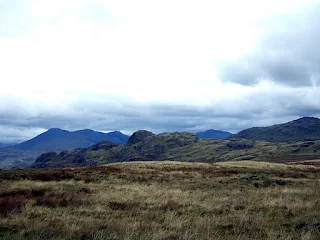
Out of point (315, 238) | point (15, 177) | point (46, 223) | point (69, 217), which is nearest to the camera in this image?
point (315, 238)

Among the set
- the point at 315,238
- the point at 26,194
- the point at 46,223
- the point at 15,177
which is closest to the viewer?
the point at 315,238

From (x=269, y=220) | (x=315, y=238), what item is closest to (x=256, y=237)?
(x=315, y=238)

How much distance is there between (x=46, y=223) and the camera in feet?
35.0

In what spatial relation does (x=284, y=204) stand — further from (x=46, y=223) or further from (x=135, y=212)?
(x=46, y=223)

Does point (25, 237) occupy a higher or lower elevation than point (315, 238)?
higher

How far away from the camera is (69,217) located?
1191cm

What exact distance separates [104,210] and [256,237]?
7079mm

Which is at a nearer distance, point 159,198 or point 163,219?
point 163,219

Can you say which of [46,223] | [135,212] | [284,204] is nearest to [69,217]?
[46,223]

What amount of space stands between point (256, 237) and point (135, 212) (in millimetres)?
5957

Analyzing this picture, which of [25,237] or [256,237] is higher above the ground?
[25,237]

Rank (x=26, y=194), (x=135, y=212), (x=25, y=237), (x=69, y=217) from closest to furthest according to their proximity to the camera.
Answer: (x=25, y=237)
(x=69, y=217)
(x=135, y=212)
(x=26, y=194)

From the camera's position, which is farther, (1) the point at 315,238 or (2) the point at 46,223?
(2) the point at 46,223

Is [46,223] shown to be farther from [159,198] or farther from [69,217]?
[159,198]
